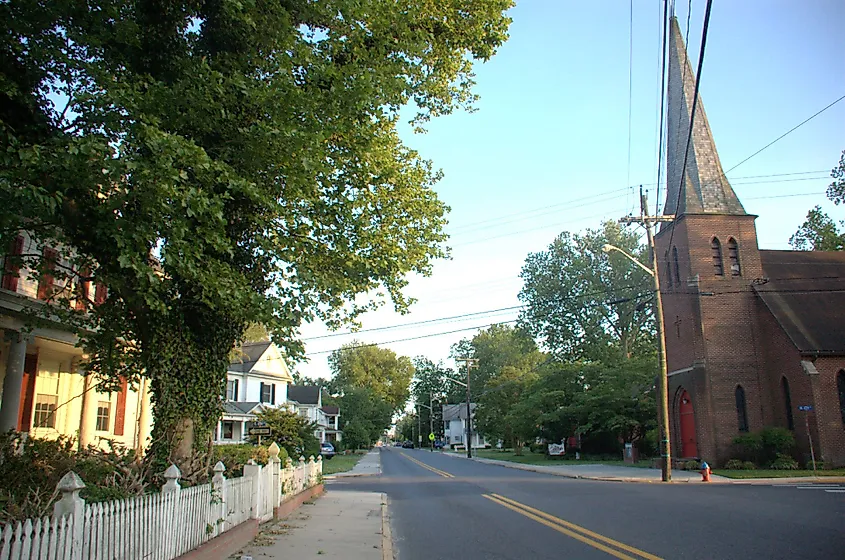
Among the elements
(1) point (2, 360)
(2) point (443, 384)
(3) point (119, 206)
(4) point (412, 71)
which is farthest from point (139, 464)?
(2) point (443, 384)

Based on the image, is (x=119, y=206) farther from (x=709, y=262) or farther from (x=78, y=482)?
(x=709, y=262)

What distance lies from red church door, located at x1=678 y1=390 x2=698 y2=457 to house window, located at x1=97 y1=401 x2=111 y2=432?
24.9 meters

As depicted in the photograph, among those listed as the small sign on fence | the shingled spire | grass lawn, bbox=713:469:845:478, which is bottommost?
the small sign on fence

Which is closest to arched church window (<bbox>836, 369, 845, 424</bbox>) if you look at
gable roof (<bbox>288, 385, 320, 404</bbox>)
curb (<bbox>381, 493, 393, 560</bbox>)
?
curb (<bbox>381, 493, 393, 560</bbox>)

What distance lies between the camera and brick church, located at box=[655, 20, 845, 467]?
2705cm

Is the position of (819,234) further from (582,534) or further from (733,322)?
(582,534)

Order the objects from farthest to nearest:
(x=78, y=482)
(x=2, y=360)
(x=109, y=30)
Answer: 1. (x=2, y=360)
2. (x=109, y=30)
3. (x=78, y=482)

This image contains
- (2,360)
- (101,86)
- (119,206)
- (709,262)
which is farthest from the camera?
(709,262)

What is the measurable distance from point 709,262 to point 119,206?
29.0 metres

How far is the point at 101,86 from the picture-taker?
874cm

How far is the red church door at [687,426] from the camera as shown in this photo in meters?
30.5

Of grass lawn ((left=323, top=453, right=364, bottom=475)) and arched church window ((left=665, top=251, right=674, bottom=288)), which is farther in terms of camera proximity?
grass lawn ((left=323, top=453, right=364, bottom=475))

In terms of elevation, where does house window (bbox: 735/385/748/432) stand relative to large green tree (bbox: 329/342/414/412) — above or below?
below

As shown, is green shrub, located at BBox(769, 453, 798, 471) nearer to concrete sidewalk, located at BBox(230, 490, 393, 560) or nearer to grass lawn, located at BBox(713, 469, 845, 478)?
grass lawn, located at BBox(713, 469, 845, 478)
